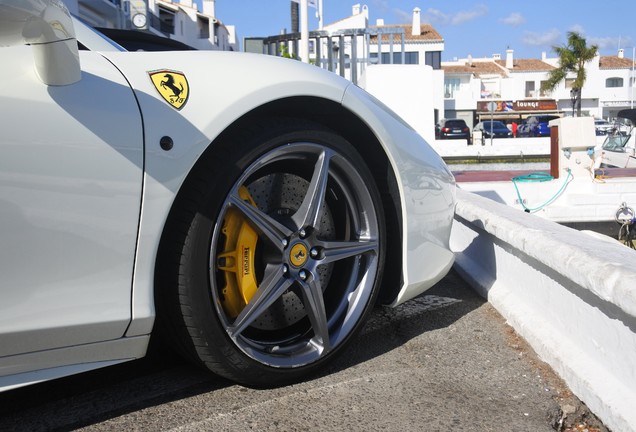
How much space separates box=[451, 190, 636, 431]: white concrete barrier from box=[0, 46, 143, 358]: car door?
4.66 ft

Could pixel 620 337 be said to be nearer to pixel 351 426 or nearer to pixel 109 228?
pixel 351 426

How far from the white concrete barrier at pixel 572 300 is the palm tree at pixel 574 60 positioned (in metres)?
61.9

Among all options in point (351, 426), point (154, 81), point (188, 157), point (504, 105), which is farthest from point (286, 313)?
point (504, 105)

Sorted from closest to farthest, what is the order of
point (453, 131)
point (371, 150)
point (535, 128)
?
1. point (371, 150)
2. point (453, 131)
3. point (535, 128)

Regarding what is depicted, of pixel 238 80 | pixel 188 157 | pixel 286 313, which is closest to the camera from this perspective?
pixel 188 157

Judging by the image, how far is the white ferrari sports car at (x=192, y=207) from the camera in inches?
66.3

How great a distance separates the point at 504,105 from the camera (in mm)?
69688

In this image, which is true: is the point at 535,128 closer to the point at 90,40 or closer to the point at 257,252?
the point at 257,252

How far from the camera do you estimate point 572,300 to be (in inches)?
94.0

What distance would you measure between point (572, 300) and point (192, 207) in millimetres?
1428

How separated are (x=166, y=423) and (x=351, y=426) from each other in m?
0.56

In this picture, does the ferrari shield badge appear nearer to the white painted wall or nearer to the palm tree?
the white painted wall

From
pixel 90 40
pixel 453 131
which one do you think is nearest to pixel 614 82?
pixel 453 131

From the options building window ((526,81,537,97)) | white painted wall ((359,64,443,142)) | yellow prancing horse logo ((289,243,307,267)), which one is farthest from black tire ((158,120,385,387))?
building window ((526,81,537,97))
